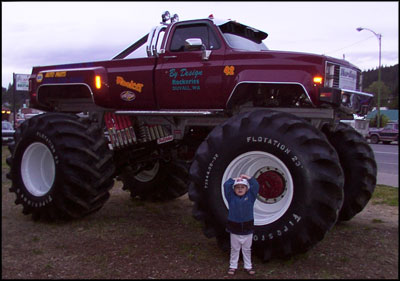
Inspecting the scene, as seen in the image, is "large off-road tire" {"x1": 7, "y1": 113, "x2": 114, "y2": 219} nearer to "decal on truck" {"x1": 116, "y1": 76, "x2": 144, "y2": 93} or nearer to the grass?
"decal on truck" {"x1": 116, "y1": 76, "x2": 144, "y2": 93}

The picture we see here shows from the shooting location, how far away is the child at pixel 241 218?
3.87 meters

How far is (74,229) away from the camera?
5379mm

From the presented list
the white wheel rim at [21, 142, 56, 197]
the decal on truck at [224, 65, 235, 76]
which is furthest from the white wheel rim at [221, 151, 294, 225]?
the white wheel rim at [21, 142, 56, 197]

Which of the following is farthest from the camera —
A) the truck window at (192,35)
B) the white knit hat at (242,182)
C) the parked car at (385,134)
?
the parked car at (385,134)

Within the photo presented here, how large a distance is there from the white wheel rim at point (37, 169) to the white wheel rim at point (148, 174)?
1699mm

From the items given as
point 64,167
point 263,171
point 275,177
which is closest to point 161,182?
point 64,167

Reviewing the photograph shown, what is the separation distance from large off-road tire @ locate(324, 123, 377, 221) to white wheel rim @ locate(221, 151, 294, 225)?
1.67 metres

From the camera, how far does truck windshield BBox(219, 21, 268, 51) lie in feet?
17.6

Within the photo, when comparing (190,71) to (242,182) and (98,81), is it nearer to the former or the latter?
(98,81)

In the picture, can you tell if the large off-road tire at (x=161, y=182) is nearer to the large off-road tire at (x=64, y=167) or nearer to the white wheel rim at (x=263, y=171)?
the large off-road tire at (x=64, y=167)

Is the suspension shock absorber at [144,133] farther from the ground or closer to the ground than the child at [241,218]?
farther from the ground

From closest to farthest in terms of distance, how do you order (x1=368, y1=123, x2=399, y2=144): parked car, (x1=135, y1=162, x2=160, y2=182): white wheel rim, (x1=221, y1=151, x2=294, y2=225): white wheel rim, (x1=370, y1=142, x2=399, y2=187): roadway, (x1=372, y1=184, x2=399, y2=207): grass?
(x1=221, y1=151, x2=294, y2=225): white wheel rim, (x1=372, y1=184, x2=399, y2=207): grass, (x1=135, y1=162, x2=160, y2=182): white wheel rim, (x1=370, y1=142, x2=399, y2=187): roadway, (x1=368, y1=123, x2=399, y2=144): parked car

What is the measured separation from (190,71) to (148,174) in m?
2.75

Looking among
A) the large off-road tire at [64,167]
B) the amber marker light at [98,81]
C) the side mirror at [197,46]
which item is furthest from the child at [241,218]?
the amber marker light at [98,81]
